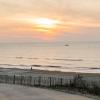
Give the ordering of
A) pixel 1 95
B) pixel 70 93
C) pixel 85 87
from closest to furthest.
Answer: pixel 1 95 → pixel 70 93 → pixel 85 87

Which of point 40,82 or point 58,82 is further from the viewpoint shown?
point 40,82

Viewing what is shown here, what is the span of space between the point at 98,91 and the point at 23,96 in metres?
6.69

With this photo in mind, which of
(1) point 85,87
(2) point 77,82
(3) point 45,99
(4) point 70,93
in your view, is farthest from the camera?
(2) point 77,82

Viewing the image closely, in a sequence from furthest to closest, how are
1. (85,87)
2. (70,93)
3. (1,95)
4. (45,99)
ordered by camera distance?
1. (85,87)
2. (70,93)
3. (1,95)
4. (45,99)

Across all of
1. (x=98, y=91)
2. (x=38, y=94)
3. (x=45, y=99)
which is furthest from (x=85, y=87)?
(x=45, y=99)

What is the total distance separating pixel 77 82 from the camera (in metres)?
34.7

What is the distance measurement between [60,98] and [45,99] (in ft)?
3.88

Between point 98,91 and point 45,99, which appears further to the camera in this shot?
point 98,91

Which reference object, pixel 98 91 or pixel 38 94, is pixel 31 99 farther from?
pixel 98 91

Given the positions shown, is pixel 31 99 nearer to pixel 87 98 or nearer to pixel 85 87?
pixel 87 98

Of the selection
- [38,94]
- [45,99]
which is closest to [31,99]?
[45,99]

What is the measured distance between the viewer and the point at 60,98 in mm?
24656

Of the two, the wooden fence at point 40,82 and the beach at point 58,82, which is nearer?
the beach at point 58,82

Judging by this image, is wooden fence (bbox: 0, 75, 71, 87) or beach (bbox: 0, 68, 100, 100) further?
wooden fence (bbox: 0, 75, 71, 87)
